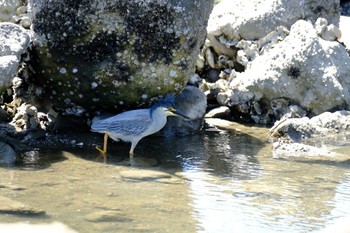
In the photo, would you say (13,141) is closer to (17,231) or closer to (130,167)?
(130,167)

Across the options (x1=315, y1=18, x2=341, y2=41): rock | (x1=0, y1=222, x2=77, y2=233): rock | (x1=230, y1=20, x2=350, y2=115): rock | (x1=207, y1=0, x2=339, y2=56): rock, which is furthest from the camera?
(x1=207, y1=0, x2=339, y2=56): rock

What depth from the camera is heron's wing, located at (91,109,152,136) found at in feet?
29.6

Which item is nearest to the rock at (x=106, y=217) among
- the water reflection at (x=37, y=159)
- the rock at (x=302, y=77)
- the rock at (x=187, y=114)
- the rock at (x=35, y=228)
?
the rock at (x=35, y=228)

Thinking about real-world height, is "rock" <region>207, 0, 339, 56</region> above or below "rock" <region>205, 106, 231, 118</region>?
above

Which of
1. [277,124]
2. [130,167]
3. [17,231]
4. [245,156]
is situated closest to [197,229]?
[17,231]

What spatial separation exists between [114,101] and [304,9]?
5036mm

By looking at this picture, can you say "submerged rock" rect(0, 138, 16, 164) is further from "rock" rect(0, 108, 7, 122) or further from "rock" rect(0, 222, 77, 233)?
"rock" rect(0, 222, 77, 233)

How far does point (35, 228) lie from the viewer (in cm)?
582

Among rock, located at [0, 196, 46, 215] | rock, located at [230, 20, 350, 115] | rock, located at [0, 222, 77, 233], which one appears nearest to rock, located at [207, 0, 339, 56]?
rock, located at [230, 20, 350, 115]

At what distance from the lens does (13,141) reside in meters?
9.02

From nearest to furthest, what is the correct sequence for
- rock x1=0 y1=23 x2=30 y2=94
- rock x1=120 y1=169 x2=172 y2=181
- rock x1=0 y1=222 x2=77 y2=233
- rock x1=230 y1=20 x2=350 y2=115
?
rock x1=0 y1=222 x2=77 y2=233 → rock x1=120 y1=169 x2=172 y2=181 → rock x1=0 y1=23 x2=30 y2=94 → rock x1=230 y1=20 x2=350 y2=115

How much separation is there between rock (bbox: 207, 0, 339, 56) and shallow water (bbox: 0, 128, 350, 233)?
3.50m

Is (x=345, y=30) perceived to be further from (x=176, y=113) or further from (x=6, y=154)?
(x=6, y=154)

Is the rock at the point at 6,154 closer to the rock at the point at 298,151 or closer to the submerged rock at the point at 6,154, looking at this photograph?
the submerged rock at the point at 6,154
